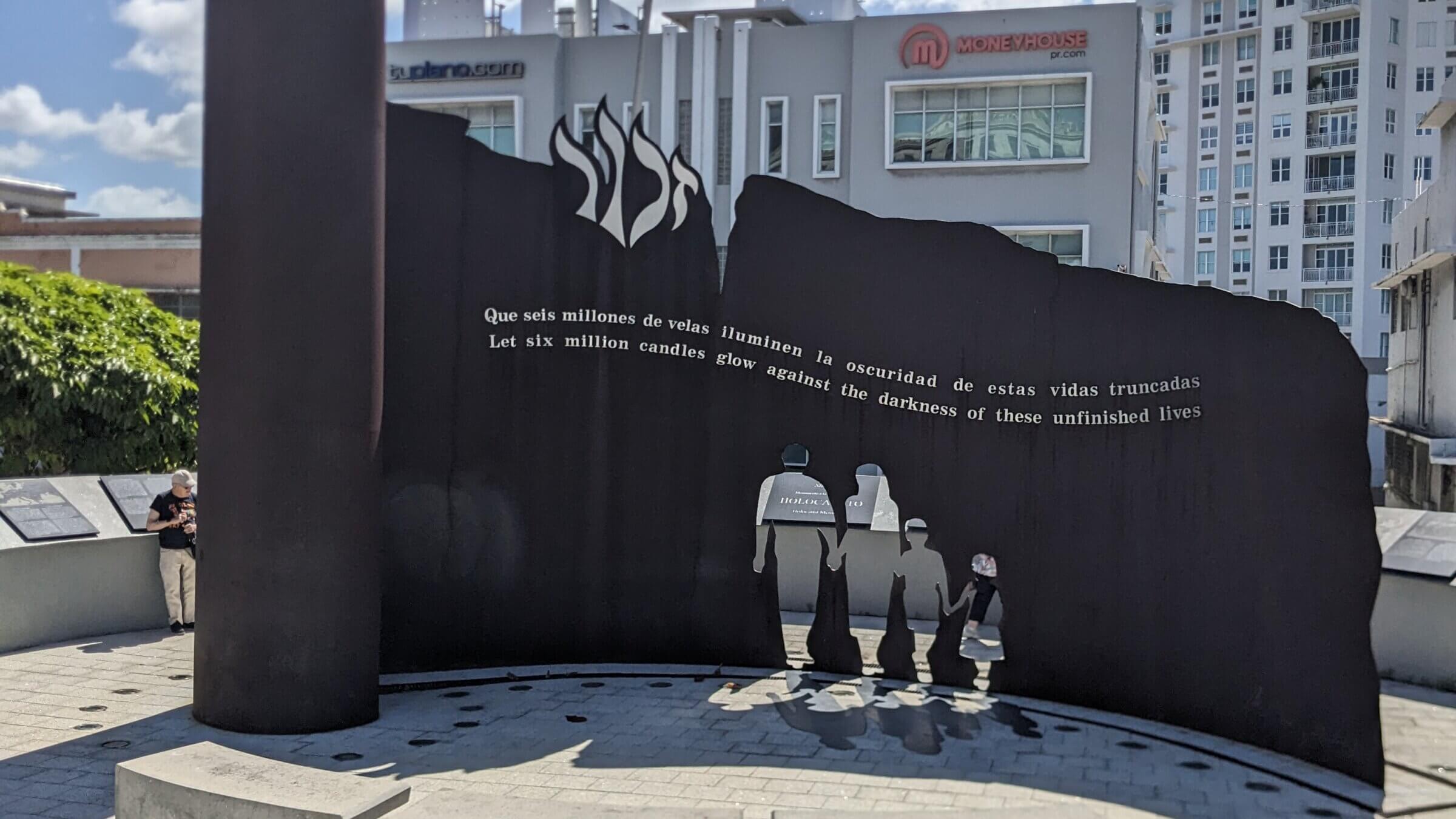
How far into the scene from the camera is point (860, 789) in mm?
8438

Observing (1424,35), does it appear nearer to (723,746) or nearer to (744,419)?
(744,419)

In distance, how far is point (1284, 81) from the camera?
229ft

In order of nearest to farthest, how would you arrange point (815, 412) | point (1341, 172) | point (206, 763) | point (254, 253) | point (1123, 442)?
point (206, 763)
point (254, 253)
point (1123, 442)
point (815, 412)
point (1341, 172)

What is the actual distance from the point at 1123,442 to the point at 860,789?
11.4 ft

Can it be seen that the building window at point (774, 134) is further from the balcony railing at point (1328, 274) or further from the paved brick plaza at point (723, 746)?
the balcony railing at point (1328, 274)

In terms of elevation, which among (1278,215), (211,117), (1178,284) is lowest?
(1178,284)

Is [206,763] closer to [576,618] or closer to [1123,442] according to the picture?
[576,618]

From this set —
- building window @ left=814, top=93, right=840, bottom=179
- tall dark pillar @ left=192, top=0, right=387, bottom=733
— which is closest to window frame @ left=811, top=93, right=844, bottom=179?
Answer: building window @ left=814, top=93, right=840, bottom=179

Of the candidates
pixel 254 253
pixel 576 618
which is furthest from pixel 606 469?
pixel 254 253

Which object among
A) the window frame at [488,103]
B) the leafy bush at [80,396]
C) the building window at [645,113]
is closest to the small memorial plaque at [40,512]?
the leafy bush at [80,396]

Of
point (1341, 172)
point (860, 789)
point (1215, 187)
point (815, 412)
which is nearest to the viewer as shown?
point (860, 789)

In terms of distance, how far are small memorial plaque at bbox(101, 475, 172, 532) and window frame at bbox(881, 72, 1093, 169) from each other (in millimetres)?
24777

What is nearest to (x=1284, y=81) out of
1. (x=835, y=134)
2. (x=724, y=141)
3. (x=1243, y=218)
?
(x=1243, y=218)

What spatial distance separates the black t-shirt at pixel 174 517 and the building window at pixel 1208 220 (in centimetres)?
6793
